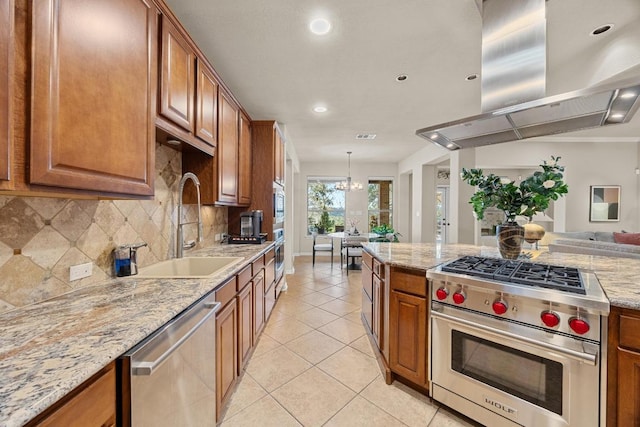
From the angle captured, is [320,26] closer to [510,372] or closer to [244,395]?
[510,372]

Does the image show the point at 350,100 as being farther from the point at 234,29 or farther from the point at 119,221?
the point at 119,221

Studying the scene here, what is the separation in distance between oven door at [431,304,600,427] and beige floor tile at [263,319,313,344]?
4.48ft

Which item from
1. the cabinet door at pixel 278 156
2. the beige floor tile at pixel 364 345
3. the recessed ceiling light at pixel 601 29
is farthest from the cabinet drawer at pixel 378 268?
the recessed ceiling light at pixel 601 29

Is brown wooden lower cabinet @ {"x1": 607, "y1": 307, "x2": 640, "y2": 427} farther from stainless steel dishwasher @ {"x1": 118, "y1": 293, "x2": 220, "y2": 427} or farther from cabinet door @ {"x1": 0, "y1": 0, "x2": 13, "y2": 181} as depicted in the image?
cabinet door @ {"x1": 0, "y1": 0, "x2": 13, "y2": 181}

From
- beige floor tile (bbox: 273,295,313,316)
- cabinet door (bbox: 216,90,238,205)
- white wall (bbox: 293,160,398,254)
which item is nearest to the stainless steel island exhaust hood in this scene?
cabinet door (bbox: 216,90,238,205)

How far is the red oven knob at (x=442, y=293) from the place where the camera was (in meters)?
1.56

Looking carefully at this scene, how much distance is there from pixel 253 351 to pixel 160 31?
2395mm

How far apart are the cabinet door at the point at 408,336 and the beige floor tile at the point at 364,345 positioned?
0.45m

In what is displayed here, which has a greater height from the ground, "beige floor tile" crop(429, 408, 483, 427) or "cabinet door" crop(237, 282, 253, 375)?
"cabinet door" crop(237, 282, 253, 375)

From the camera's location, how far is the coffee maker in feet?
10.0

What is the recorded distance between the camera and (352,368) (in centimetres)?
208

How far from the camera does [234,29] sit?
1.92 meters

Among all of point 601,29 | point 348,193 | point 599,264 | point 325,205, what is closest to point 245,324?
point 599,264

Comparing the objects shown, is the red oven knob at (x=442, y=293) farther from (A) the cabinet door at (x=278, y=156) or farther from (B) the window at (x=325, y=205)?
(B) the window at (x=325, y=205)
